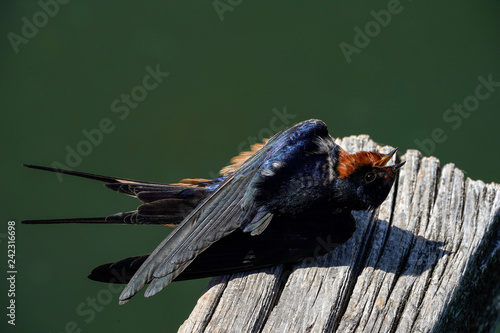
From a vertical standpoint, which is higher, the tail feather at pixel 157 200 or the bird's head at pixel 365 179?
the tail feather at pixel 157 200

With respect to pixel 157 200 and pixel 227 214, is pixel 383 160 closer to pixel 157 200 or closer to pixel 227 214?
pixel 227 214

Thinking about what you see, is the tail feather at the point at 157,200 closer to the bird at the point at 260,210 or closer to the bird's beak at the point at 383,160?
the bird at the point at 260,210

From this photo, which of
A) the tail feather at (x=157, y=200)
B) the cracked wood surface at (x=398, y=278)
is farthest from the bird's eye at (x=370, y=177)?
the tail feather at (x=157, y=200)

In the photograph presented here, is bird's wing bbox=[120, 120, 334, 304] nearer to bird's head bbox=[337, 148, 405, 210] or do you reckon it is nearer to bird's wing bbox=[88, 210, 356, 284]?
bird's wing bbox=[88, 210, 356, 284]

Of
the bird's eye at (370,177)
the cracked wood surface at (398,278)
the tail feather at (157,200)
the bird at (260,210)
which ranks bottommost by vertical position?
the cracked wood surface at (398,278)

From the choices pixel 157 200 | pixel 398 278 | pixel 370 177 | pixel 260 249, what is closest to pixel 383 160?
pixel 370 177
